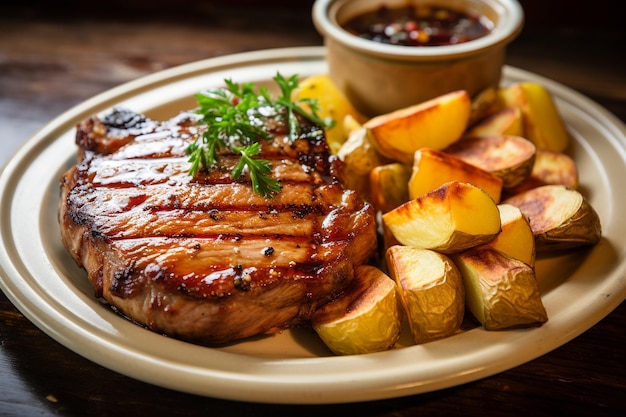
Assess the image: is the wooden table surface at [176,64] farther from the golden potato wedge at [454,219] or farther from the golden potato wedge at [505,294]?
the golden potato wedge at [454,219]

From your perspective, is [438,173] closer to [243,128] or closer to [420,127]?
[420,127]

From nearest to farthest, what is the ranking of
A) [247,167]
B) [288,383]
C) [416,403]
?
[288,383], [416,403], [247,167]

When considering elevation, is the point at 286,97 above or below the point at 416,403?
above

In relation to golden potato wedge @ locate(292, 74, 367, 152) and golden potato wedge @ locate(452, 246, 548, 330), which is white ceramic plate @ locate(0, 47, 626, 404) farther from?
golden potato wedge @ locate(292, 74, 367, 152)

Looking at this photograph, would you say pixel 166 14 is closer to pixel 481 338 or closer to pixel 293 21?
pixel 293 21

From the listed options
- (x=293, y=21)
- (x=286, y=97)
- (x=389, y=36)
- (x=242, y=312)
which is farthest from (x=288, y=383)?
(x=293, y=21)

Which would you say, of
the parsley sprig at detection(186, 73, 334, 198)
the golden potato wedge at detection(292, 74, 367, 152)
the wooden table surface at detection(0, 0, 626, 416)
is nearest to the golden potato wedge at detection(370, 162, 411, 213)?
the parsley sprig at detection(186, 73, 334, 198)

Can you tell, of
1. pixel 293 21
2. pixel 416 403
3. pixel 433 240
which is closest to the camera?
pixel 416 403

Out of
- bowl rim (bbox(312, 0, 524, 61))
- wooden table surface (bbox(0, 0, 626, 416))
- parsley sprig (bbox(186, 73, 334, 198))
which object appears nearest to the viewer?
wooden table surface (bbox(0, 0, 626, 416))

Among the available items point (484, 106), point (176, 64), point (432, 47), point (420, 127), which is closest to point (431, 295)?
point (420, 127)
